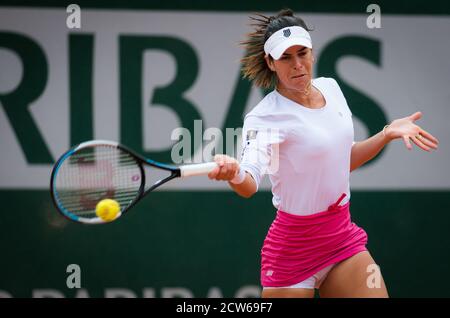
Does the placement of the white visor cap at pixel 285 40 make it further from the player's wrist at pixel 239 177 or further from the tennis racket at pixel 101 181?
the tennis racket at pixel 101 181

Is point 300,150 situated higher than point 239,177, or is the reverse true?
point 300,150

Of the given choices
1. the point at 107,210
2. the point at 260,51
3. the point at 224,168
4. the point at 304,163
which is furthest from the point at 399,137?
the point at 107,210

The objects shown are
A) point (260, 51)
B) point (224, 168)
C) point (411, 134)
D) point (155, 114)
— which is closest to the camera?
point (224, 168)

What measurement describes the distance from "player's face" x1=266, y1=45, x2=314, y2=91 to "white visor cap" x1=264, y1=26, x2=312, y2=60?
2 cm

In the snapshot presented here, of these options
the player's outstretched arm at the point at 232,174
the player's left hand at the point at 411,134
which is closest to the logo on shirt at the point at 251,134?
the player's outstretched arm at the point at 232,174

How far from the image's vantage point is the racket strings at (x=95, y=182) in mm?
3129

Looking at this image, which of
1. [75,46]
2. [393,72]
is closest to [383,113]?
[393,72]

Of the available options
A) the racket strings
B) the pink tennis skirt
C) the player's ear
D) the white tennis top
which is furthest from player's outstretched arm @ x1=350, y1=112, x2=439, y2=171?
the racket strings

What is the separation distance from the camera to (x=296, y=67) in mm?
3238

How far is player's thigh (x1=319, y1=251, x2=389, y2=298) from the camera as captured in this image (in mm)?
3184

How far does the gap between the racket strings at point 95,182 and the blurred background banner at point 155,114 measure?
1.69 m

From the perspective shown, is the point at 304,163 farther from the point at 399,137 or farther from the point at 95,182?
the point at 95,182

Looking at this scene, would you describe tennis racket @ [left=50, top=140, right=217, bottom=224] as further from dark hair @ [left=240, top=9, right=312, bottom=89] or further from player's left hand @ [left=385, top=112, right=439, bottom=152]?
player's left hand @ [left=385, top=112, right=439, bottom=152]

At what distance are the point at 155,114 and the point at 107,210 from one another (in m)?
2.02
